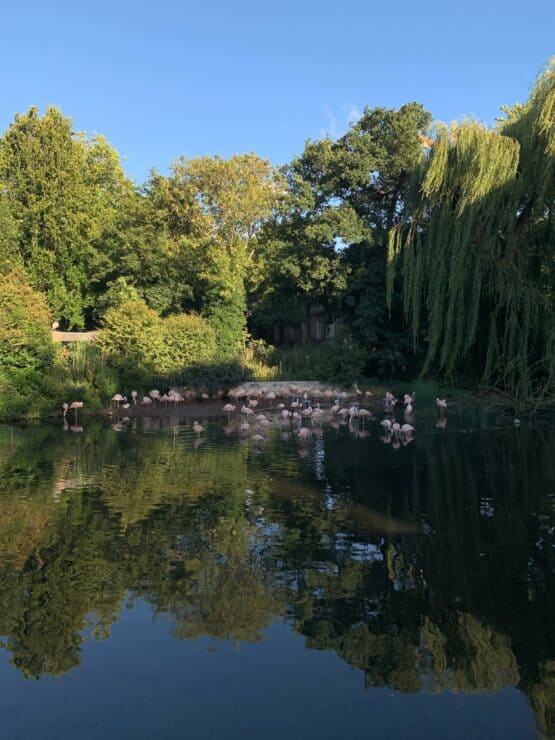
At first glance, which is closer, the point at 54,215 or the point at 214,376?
the point at 214,376

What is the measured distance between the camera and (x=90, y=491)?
29.5 feet

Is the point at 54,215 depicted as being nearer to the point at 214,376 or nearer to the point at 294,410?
the point at 214,376

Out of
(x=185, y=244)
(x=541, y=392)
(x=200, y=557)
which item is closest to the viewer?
(x=200, y=557)

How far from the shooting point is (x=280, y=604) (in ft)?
16.7

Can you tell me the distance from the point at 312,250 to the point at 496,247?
36.7 feet

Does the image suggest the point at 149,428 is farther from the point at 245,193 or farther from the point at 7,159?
the point at 7,159

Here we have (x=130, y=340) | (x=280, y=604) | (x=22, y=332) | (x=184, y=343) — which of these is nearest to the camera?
(x=280, y=604)

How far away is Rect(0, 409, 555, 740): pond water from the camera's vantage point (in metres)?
3.74

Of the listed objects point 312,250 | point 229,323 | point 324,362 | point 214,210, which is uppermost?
point 214,210

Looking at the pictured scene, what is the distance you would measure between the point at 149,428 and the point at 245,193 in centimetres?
1638

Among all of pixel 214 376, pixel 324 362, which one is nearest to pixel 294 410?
pixel 214 376

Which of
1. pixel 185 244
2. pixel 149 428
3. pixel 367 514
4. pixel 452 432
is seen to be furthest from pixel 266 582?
pixel 185 244

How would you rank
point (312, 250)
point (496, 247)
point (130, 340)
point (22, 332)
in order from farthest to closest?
point (312, 250), point (130, 340), point (22, 332), point (496, 247)

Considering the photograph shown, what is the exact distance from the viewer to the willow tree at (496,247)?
1400 cm
